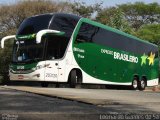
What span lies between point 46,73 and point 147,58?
11.0m

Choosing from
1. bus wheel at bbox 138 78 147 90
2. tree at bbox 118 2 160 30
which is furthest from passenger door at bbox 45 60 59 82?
tree at bbox 118 2 160 30

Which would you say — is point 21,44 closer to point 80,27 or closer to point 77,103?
point 80,27

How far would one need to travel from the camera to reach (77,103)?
10031 mm

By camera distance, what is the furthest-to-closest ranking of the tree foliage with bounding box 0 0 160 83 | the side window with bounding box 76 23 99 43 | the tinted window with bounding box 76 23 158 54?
the tree foliage with bounding box 0 0 160 83, the tinted window with bounding box 76 23 158 54, the side window with bounding box 76 23 99 43

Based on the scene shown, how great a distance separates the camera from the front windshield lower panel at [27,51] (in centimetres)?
2062

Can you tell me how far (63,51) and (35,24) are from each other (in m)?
1.85

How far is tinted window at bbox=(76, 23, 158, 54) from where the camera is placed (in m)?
22.2

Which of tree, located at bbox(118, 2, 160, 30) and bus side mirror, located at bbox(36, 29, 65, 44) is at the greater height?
tree, located at bbox(118, 2, 160, 30)

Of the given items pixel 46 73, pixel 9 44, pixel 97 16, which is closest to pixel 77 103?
pixel 46 73

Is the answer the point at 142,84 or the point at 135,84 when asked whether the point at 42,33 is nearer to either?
the point at 135,84

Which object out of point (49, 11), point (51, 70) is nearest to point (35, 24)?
point (51, 70)

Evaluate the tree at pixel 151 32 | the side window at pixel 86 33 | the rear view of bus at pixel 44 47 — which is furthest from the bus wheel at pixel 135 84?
the tree at pixel 151 32

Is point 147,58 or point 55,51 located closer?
point 55,51

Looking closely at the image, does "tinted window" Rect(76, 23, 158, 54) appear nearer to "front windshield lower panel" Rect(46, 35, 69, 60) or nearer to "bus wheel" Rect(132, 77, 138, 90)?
"front windshield lower panel" Rect(46, 35, 69, 60)
